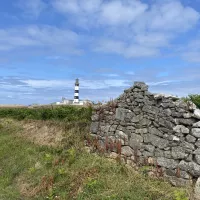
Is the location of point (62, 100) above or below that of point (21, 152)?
above

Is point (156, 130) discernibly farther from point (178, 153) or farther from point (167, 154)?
point (178, 153)

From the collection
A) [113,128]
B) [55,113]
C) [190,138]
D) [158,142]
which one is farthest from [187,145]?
[55,113]

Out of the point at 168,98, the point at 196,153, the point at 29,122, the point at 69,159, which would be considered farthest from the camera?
the point at 29,122

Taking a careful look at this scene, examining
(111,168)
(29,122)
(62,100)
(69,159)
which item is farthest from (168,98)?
(62,100)

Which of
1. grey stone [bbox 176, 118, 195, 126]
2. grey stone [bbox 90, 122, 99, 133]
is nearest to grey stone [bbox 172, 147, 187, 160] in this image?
grey stone [bbox 176, 118, 195, 126]

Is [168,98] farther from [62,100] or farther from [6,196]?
[62,100]

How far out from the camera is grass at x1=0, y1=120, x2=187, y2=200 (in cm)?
665

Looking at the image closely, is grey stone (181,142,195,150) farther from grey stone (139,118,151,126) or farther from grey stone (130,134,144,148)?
grey stone (130,134,144,148)

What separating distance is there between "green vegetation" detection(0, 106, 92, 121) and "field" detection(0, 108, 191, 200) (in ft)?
0.30

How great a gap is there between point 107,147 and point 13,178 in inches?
123

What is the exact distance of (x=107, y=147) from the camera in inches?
359

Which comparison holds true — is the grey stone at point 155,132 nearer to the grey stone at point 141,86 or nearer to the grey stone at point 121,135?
the grey stone at point 121,135

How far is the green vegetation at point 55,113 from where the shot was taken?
11621 mm

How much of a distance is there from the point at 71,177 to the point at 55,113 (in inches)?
257
